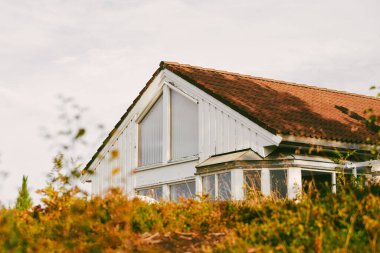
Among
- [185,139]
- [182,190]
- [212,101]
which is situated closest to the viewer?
[212,101]

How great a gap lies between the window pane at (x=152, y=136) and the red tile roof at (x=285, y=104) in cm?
185

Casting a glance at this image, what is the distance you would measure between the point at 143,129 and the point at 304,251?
15.8m

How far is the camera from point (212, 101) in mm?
18484

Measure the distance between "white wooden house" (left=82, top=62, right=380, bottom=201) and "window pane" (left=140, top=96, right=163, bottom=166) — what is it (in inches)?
1.5

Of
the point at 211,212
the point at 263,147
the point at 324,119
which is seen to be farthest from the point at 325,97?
the point at 211,212

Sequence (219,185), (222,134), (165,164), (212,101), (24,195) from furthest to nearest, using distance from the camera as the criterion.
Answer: (165,164)
(212,101)
(222,134)
(219,185)
(24,195)

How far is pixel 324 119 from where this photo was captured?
19312 mm

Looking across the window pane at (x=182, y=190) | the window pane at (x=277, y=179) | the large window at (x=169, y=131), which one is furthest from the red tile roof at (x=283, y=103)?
the window pane at (x=182, y=190)

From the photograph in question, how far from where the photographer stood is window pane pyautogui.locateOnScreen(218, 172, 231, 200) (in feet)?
55.2

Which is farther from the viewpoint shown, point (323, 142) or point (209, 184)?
point (209, 184)

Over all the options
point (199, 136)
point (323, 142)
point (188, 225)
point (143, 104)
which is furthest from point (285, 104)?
point (188, 225)

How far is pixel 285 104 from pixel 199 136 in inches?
130

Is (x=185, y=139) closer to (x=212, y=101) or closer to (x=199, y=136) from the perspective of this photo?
(x=199, y=136)

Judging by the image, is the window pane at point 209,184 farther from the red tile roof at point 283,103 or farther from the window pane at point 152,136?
the window pane at point 152,136
